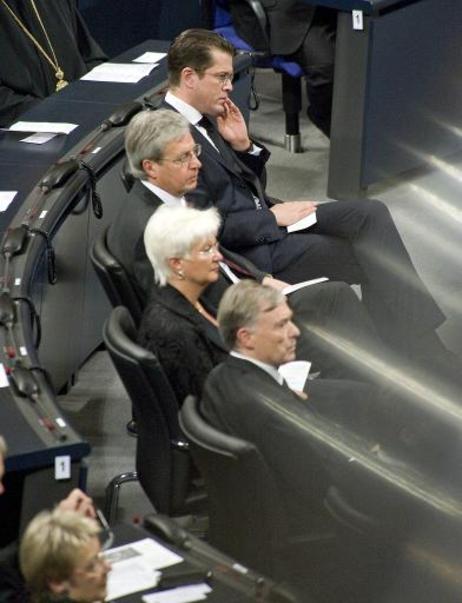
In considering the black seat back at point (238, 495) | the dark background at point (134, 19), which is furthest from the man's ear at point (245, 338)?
the dark background at point (134, 19)

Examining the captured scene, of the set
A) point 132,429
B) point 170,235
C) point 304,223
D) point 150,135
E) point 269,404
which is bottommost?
point 132,429

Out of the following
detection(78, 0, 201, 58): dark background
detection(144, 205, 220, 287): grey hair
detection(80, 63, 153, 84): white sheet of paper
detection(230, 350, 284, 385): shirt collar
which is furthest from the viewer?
detection(78, 0, 201, 58): dark background

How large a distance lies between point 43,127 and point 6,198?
0.74 meters

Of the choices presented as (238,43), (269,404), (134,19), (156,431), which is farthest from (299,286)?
(134,19)

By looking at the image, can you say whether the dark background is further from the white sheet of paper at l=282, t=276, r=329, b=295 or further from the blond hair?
the blond hair

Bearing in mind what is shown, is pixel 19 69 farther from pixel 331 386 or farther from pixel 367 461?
pixel 367 461

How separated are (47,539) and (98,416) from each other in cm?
233

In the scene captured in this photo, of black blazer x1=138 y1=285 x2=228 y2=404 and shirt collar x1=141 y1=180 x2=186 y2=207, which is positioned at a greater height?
shirt collar x1=141 y1=180 x2=186 y2=207

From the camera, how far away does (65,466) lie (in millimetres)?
3453

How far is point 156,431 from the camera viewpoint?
3912mm

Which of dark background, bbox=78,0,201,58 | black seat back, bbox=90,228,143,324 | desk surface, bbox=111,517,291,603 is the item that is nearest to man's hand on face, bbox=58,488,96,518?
desk surface, bbox=111,517,291,603

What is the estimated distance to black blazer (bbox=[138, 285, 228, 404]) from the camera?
3.92 m

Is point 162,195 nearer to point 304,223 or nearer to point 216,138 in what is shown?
point 216,138

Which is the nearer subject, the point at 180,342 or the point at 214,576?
the point at 214,576
